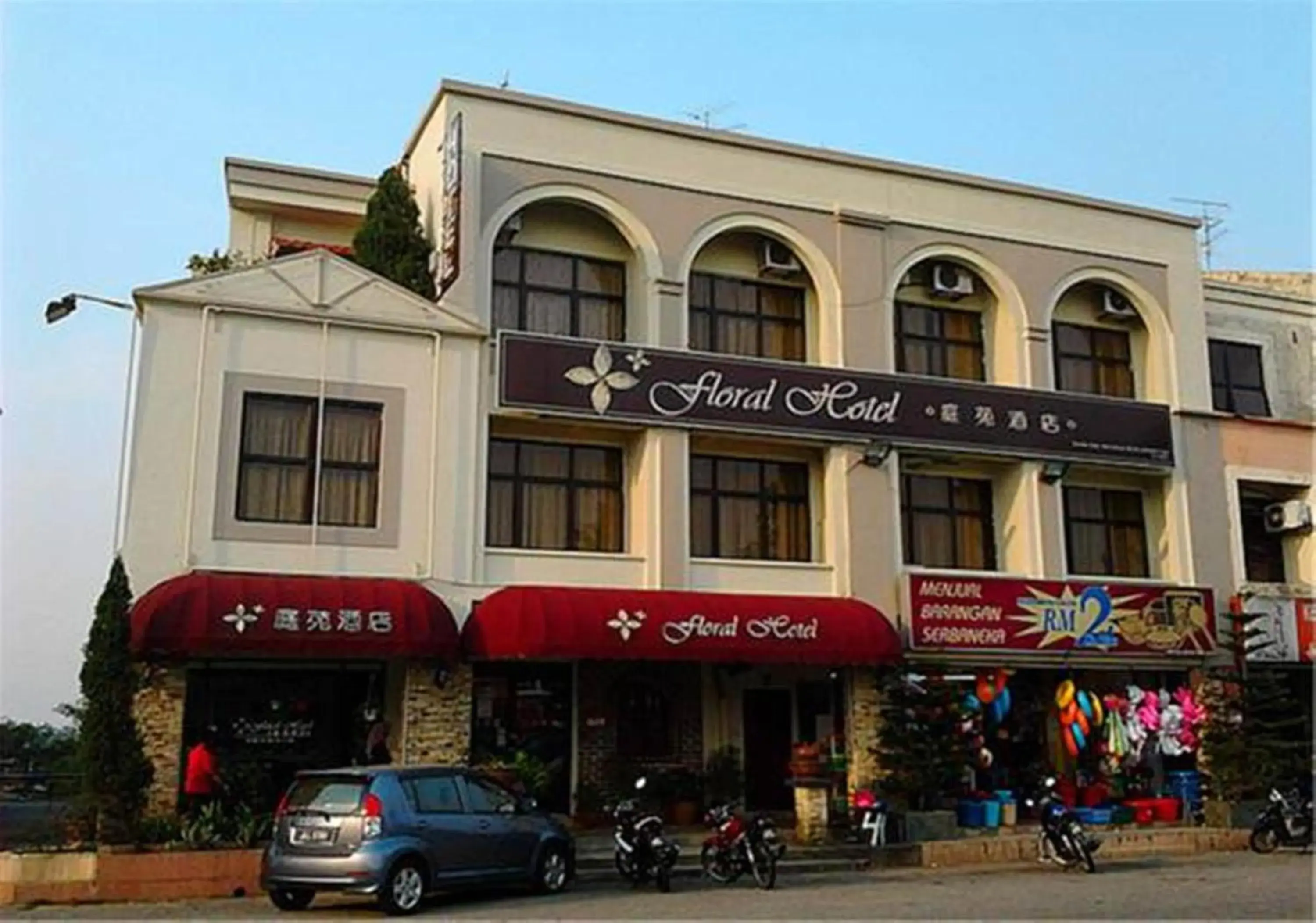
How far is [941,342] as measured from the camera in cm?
2389

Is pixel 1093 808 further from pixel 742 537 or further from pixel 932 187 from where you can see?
pixel 932 187

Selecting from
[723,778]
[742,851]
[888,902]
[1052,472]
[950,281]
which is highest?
[950,281]

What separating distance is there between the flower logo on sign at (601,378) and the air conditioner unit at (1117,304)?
9.89m

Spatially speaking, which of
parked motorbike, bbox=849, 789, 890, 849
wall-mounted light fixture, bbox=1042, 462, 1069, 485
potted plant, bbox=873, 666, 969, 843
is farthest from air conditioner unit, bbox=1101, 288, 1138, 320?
parked motorbike, bbox=849, 789, 890, 849

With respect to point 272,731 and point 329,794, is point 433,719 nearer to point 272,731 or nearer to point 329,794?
point 272,731

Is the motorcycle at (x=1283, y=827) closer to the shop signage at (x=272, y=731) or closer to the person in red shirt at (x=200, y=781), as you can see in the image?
the shop signage at (x=272, y=731)

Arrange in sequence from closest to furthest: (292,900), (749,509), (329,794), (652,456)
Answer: (329,794), (292,900), (652,456), (749,509)

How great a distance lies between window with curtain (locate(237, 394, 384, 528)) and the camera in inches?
727

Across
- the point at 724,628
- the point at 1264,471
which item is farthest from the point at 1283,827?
the point at 724,628

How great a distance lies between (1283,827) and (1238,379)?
9.90m

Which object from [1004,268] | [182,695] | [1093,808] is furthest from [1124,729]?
[182,695]

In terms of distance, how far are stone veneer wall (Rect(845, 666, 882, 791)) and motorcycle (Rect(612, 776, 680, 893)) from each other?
536 centimetres

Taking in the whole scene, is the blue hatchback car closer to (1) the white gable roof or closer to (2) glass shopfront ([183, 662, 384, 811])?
(2) glass shopfront ([183, 662, 384, 811])

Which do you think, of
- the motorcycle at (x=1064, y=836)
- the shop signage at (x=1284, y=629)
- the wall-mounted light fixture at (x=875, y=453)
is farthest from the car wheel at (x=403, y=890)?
the shop signage at (x=1284, y=629)
